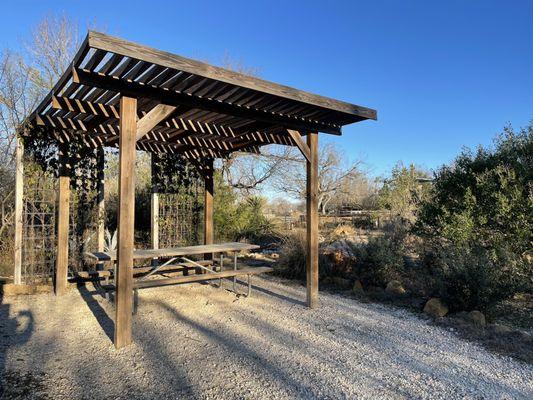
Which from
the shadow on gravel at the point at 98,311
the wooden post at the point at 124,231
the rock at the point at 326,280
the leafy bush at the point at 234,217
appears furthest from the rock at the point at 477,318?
the leafy bush at the point at 234,217

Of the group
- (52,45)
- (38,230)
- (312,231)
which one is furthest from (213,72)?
(52,45)

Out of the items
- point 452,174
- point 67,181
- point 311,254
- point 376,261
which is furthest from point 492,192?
point 67,181

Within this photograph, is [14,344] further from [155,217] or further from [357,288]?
[357,288]

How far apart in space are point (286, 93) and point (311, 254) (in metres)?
2.05

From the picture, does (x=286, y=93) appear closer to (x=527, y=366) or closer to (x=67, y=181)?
(x=527, y=366)

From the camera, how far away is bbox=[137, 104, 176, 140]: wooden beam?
3461mm

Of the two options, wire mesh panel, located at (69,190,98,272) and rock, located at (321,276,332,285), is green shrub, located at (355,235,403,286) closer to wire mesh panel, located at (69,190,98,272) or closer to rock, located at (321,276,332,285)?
rock, located at (321,276,332,285)

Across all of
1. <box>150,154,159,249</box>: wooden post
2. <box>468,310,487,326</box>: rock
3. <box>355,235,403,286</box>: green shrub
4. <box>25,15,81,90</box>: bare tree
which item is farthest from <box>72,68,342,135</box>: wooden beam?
<box>25,15,81,90</box>: bare tree

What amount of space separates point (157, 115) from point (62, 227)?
2942mm

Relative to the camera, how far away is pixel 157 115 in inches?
140

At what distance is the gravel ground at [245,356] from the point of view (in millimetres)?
2555

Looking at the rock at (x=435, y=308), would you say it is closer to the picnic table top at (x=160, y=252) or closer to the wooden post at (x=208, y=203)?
the picnic table top at (x=160, y=252)

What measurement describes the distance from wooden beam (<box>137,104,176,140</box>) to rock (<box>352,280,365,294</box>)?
3740mm

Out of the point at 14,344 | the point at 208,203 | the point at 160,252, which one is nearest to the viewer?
the point at 14,344
